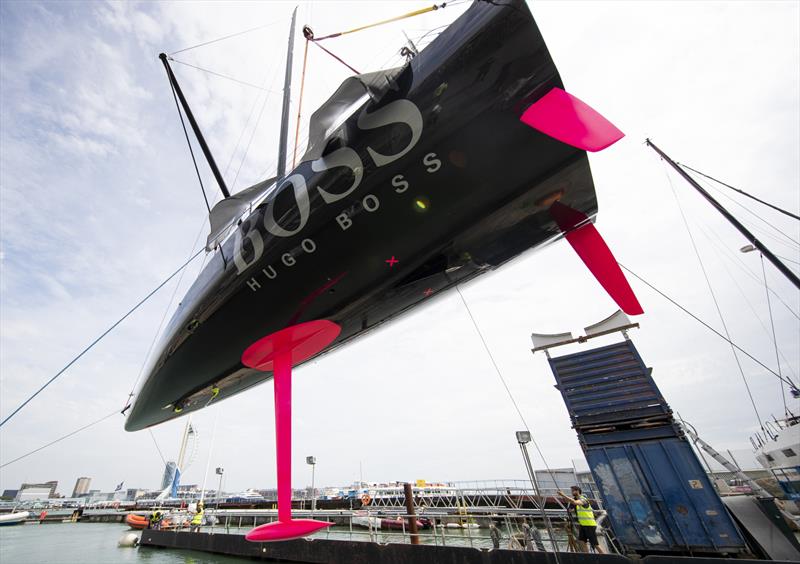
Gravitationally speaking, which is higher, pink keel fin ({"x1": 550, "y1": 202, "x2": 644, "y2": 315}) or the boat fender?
pink keel fin ({"x1": 550, "y1": 202, "x2": 644, "y2": 315})

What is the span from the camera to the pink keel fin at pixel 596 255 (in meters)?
3.49

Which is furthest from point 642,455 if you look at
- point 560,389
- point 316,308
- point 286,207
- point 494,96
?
point 286,207

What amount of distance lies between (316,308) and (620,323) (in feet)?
25.3

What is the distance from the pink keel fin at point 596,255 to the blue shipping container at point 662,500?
5.36m

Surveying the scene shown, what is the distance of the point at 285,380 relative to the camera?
494 cm

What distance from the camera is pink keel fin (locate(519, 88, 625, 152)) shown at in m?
2.70

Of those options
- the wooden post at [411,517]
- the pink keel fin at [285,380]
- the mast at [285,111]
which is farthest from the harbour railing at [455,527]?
the mast at [285,111]

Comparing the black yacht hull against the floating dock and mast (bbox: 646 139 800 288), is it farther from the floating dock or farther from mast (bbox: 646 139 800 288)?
mast (bbox: 646 139 800 288)

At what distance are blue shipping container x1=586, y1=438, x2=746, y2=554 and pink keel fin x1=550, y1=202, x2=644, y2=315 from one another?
5.36 m

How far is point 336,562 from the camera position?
1041 cm

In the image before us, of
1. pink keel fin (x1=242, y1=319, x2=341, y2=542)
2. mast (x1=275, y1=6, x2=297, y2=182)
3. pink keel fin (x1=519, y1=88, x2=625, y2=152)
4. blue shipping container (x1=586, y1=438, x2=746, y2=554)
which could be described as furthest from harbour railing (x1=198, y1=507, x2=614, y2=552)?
mast (x1=275, y1=6, x2=297, y2=182)

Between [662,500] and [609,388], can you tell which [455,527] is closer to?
[662,500]

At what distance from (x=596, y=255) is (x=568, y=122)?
61.9 inches

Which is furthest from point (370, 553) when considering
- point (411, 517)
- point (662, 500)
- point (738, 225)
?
point (738, 225)
